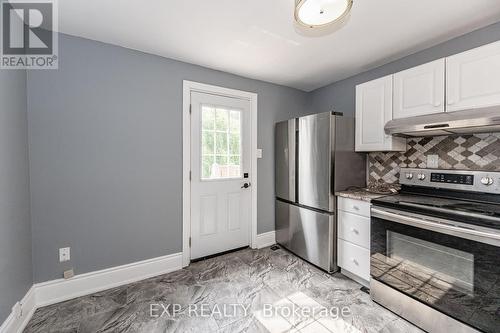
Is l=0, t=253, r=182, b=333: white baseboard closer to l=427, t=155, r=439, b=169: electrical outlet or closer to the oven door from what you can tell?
the oven door

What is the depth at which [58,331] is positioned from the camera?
154 cm

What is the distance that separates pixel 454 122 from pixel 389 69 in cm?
117

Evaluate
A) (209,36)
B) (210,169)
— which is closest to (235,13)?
(209,36)

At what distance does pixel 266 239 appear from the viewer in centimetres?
310

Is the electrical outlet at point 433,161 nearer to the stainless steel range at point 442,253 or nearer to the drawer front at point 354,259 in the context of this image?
the stainless steel range at point 442,253

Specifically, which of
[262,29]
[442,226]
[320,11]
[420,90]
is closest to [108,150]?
[262,29]

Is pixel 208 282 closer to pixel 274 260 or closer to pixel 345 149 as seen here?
pixel 274 260

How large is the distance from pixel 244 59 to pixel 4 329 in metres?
2.89

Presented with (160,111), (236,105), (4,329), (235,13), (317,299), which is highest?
(235,13)

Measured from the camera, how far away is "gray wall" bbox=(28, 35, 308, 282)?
1.83 meters

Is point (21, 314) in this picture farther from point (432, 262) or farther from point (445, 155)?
point (445, 155)

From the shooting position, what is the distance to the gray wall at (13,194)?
1.38 metres

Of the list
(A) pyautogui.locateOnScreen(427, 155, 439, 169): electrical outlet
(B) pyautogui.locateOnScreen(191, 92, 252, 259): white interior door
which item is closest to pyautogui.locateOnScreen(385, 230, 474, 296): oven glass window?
(A) pyautogui.locateOnScreen(427, 155, 439, 169): electrical outlet

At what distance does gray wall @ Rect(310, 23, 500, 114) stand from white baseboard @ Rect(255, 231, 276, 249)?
2.04 metres
